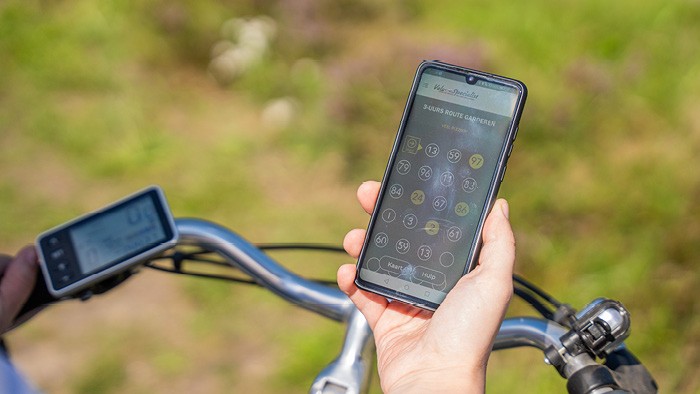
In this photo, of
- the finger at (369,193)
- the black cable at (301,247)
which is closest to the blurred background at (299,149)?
the black cable at (301,247)

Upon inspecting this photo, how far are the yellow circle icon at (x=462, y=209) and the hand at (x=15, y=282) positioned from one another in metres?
0.76

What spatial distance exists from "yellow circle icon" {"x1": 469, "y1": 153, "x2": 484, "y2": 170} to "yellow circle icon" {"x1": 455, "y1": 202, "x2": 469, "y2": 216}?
65 mm

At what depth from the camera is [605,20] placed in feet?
10.5

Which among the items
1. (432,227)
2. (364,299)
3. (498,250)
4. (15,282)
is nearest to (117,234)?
(15,282)

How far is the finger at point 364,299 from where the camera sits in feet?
3.91

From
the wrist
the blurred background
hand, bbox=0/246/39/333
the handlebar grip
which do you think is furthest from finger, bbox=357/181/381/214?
the blurred background

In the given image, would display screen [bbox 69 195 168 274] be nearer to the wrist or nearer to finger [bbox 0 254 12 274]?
finger [bbox 0 254 12 274]

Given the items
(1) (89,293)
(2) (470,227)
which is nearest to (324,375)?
(2) (470,227)

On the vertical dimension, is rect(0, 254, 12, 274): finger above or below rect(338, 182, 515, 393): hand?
above

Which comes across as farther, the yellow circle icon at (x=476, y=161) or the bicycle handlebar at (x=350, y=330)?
the yellow circle icon at (x=476, y=161)

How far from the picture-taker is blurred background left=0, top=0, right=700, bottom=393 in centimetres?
235

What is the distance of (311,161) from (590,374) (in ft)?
6.93

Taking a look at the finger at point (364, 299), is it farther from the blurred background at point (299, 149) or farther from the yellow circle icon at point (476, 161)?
the blurred background at point (299, 149)

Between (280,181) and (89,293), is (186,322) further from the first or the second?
(89,293)
